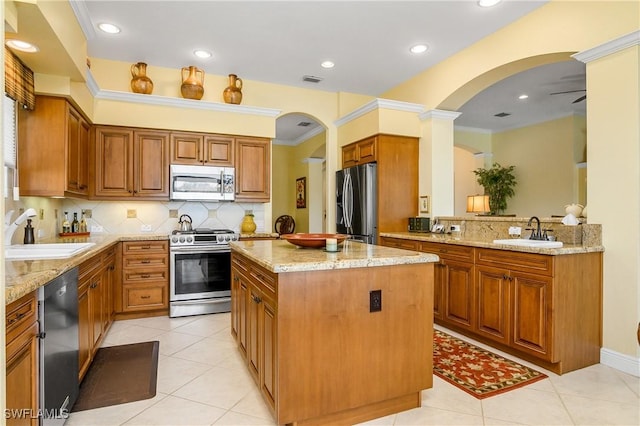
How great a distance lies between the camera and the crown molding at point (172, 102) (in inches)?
159

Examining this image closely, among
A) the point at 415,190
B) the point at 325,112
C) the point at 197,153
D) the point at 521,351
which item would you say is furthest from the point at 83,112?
the point at 521,351

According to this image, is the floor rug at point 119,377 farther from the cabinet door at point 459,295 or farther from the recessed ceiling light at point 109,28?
the recessed ceiling light at point 109,28

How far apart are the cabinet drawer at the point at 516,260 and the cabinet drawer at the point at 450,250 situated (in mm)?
117

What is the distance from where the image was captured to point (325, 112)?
17.8 ft

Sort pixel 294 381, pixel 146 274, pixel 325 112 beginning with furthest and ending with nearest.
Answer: pixel 325 112 < pixel 146 274 < pixel 294 381

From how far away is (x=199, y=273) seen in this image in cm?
409

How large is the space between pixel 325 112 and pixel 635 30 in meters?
3.64

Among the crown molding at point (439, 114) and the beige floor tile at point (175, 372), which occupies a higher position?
the crown molding at point (439, 114)

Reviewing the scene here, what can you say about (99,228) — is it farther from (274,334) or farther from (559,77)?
(559,77)

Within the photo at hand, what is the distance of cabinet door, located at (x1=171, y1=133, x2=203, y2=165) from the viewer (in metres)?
4.39

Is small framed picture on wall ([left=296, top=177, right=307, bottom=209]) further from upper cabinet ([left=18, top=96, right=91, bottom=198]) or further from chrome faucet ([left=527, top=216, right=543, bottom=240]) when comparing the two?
chrome faucet ([left=527, top=216, right=543, bottom=240])

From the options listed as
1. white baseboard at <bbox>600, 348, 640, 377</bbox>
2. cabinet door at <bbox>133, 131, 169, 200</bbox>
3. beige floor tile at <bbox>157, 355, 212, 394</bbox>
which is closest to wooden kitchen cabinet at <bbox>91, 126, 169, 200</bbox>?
cabinet door at <bbox>133, 131, 169, 200</bbox>

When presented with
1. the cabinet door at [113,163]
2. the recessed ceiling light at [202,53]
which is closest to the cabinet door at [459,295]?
the recessed ceiling light at [202,53]

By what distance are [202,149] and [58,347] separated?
10.2 ft
